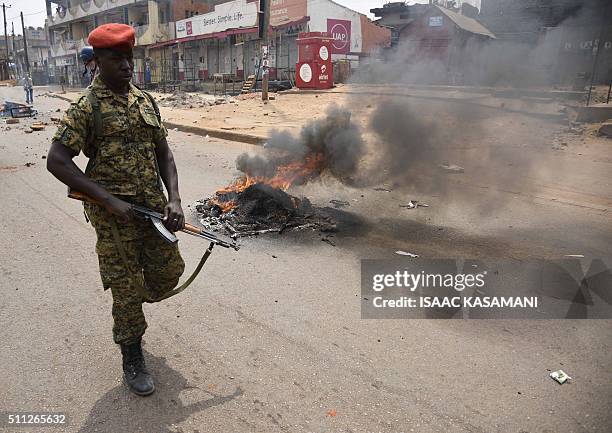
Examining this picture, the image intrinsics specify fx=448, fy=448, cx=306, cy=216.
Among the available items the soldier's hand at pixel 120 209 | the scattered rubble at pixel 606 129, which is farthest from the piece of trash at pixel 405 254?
the scattered rubble at pixel 606 129

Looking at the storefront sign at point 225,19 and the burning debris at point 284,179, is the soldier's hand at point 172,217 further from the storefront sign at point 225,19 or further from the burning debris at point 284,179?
the storefront sign at point 225,19

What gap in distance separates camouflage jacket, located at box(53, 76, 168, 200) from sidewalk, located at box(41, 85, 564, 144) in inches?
169

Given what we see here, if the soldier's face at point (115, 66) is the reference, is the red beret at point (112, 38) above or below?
above

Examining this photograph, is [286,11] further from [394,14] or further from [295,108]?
[295,108]

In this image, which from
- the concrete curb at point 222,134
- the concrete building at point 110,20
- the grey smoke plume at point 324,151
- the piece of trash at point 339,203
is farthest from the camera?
the concrete building at point 110,20

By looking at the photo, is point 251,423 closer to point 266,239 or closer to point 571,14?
point 266,239

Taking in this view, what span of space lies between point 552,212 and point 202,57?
98.6ft

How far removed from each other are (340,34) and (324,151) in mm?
20584

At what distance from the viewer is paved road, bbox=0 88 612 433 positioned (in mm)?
2146

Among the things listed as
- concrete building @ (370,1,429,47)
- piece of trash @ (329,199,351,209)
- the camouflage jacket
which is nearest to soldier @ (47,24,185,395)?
the camouflage jacket

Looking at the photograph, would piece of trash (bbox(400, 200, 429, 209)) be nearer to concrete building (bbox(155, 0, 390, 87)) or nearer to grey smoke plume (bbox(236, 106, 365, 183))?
grey smoke plume (bbox(236, 106, 365, 183))

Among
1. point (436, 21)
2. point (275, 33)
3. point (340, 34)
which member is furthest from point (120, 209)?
point (340, 34)

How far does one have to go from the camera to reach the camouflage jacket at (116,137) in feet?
6.43

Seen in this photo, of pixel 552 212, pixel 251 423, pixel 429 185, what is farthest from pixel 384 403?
pixel 429 185
